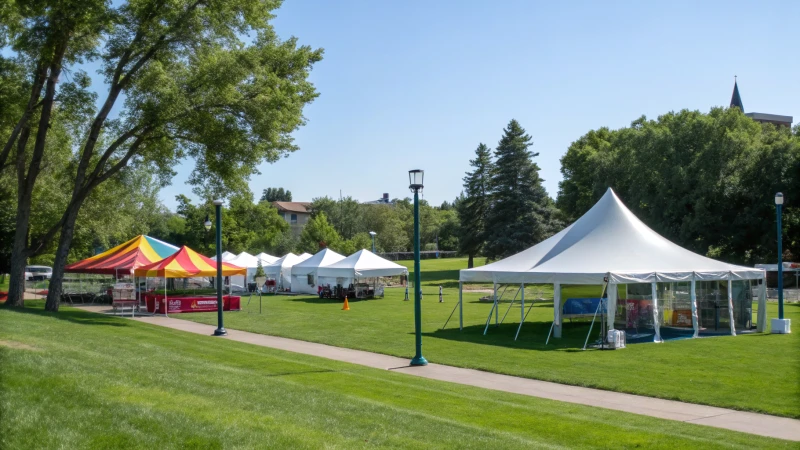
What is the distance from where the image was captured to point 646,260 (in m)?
20.0

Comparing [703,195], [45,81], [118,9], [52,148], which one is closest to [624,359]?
[118,9]

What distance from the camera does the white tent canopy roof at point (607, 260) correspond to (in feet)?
62.1

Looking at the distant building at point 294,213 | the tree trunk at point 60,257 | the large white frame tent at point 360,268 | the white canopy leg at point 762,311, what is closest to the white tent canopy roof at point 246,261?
the large white frame tent at point 360,268

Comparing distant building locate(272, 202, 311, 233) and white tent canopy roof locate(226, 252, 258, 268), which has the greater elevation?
distant building locate(272, 202, 311, 233)

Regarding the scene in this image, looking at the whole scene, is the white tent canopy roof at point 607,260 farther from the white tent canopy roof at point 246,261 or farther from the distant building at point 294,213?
the distant building at point 294,213

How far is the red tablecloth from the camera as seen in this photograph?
2958 centimetres

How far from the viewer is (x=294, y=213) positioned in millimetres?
118500

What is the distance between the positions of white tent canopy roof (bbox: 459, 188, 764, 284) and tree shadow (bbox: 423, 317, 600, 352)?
5.16 ft

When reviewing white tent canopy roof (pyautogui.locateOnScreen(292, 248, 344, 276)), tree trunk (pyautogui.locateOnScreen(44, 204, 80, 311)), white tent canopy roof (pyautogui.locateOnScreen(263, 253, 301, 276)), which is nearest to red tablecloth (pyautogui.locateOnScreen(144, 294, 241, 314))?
tree trunk (pyautogui.locateOnScreen(44, 204, 80, 311))

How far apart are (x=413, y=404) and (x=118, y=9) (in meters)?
19.5

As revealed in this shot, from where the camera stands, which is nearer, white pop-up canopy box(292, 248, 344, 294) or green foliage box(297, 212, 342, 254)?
white pop-up canopy box(292, 248, 344, 294)

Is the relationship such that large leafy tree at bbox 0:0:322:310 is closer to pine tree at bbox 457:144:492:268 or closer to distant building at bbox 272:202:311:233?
pine tree at bbox 457:144:492:268

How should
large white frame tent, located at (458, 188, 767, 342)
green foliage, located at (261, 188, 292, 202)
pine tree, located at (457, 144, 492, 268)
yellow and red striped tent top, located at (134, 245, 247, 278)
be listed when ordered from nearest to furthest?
large white frame tent, located at (458, 188, 767, 342) → yellow and red striped tent top, located at (134, 245, 247, 278) → pine tree, located at (457, 144, 492, 268) → green foliage, located at (261, 188, 292, 202)

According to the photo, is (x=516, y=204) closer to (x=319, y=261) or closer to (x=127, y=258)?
(x=319, y=261)
